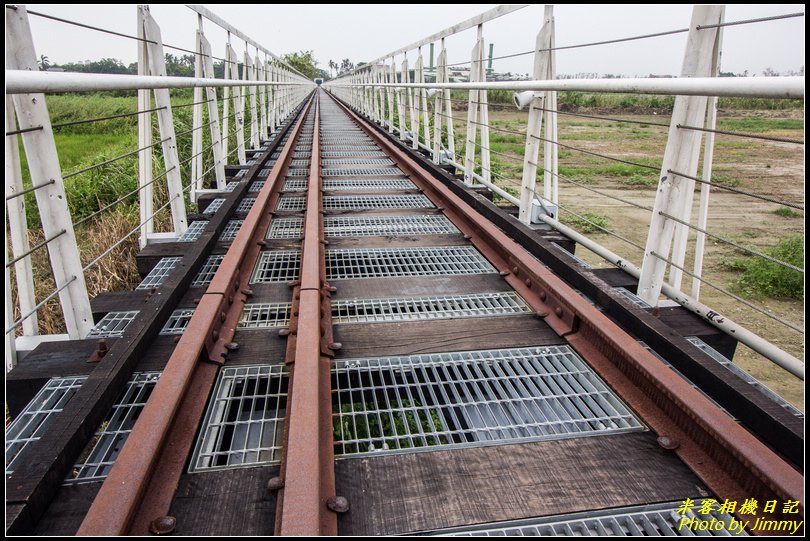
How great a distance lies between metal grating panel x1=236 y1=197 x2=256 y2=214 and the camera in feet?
15.3

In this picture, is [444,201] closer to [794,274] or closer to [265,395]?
[265,395]

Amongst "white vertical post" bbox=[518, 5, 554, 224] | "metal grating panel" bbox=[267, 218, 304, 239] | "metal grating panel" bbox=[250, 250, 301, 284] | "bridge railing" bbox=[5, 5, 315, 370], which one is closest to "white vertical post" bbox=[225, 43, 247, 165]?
"bridge railing" bbox=[5, 5, 315, 370]

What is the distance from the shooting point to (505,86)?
12.9 ft

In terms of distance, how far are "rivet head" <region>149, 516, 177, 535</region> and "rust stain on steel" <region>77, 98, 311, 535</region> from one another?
0.02 meters

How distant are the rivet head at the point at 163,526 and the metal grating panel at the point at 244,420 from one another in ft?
0.79

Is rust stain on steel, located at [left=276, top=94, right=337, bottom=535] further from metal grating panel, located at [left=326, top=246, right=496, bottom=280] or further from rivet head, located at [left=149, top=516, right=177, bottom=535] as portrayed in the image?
metal grating panel, located at [left=326, top=246, right=496, bottom=280]

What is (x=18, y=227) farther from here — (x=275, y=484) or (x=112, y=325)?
(x=275, y=484)

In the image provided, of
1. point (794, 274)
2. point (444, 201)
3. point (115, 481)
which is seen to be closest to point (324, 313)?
point (115, 481)

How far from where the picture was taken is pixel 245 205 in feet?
16.0

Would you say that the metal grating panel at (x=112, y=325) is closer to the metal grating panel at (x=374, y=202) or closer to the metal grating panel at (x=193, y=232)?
the metal grating panel at (x=193, y=232)

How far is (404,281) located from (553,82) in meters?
1.52

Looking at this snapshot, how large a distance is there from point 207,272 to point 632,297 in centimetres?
253

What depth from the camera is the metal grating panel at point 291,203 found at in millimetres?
4838

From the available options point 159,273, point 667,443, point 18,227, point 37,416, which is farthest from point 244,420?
point 159,273
